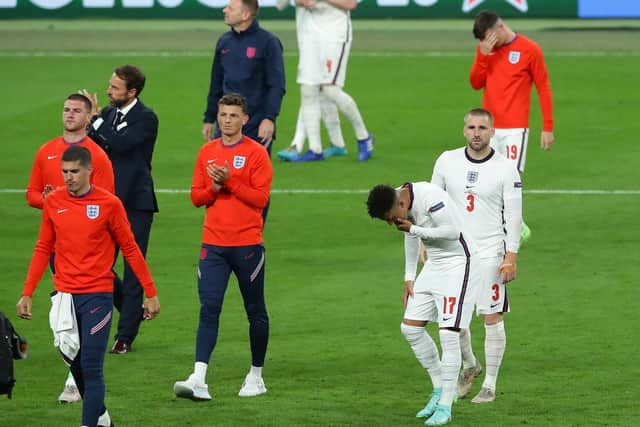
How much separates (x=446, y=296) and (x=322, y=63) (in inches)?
416

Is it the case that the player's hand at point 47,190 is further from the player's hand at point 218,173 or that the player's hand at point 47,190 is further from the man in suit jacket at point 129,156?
the player's hand at point 218,173

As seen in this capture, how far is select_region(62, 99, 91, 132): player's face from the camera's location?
10.2 metres

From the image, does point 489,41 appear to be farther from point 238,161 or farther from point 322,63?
point 322,63

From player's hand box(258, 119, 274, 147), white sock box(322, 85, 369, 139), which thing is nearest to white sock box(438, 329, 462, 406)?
player's hand box(258, 119, 274, 147)

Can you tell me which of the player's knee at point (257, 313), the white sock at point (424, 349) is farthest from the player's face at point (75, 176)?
the white sock at point (424, 349)

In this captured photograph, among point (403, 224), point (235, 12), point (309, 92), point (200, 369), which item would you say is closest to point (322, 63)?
point (309, 92)

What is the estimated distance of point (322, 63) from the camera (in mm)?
20047

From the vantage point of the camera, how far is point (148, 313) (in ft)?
30.6

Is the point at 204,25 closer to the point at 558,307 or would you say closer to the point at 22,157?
the point at 22,157

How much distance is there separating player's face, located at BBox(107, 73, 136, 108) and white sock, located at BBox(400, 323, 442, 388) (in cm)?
301

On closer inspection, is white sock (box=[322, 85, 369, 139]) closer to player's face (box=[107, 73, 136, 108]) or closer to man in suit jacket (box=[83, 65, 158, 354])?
man in suit jacket (box=[83, 65, 158, 354])

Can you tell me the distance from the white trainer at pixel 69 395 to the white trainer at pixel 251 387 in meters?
1.16

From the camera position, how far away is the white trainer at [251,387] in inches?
416

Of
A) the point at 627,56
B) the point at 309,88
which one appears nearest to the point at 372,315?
the point at 309,88
